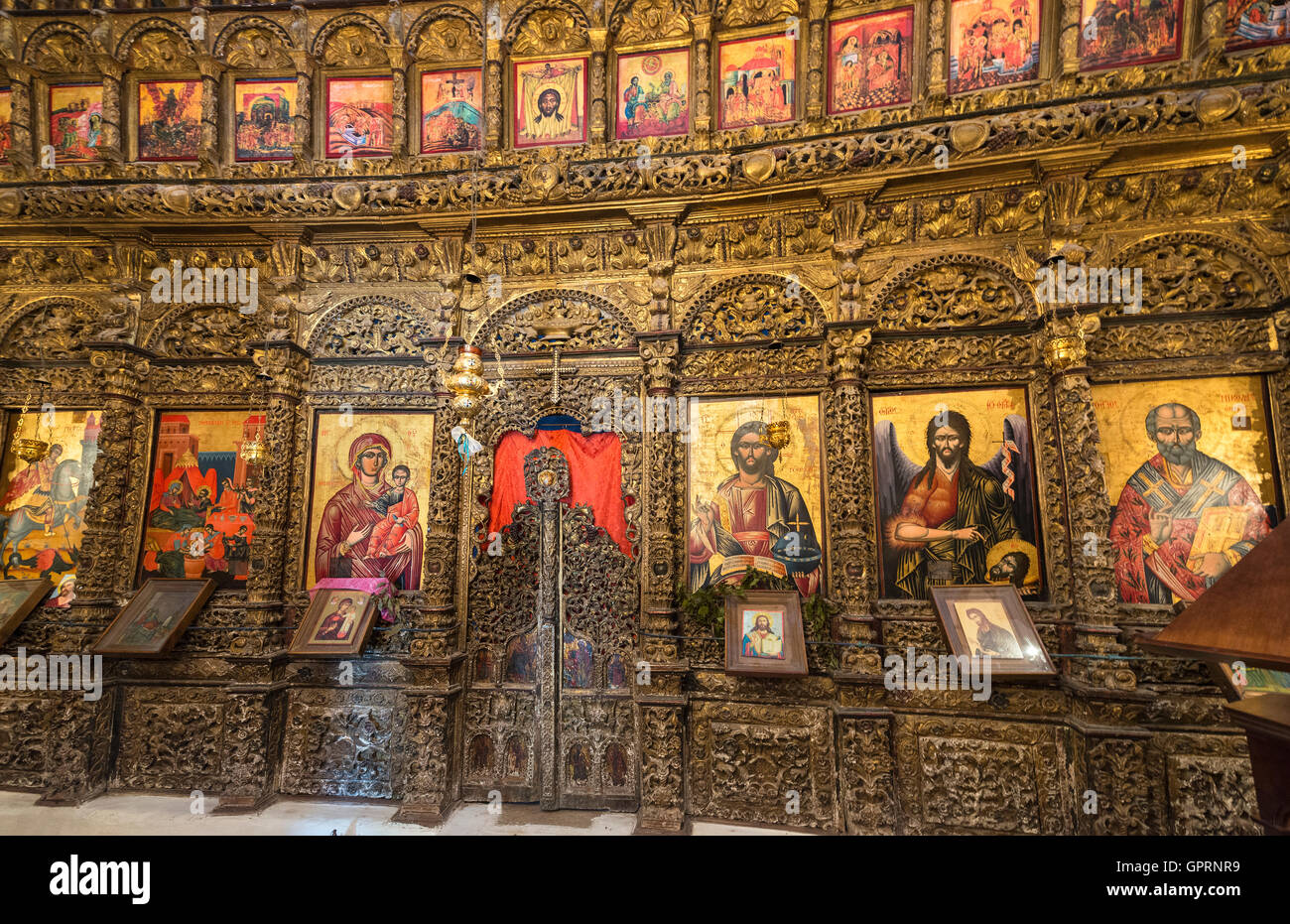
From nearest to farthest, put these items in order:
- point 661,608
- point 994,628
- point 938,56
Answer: point 994,628
point 938,56
point 661,608

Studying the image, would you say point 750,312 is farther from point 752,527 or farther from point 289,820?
point 289,820

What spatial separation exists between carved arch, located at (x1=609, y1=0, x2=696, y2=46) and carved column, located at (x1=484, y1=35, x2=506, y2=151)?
1.45 meters

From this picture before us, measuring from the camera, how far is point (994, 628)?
6211 millimetres

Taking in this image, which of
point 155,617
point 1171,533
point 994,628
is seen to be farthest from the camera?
point 155,617

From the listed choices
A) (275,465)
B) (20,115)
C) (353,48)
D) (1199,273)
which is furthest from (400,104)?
(1199,273)

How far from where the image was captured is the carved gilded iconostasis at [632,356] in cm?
635

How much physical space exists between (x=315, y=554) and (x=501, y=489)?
251 centimetres

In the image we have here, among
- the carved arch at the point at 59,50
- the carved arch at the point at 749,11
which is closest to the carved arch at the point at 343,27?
the carved arch at the point at 59,50

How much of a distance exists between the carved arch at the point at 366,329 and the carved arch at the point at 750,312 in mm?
3618

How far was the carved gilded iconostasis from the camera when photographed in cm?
635

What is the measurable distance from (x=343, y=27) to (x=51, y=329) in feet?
18.6

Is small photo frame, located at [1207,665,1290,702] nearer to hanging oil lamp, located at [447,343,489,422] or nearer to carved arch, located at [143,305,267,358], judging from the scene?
hanging oil lamp, located at [447,343,489,422]

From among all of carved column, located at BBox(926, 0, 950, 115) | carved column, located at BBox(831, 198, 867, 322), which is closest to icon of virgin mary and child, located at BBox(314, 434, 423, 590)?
carved column, located at BBox(831, 198, 867, 322)

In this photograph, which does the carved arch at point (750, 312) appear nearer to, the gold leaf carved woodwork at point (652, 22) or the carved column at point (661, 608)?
the carved column at point (661, 608)
